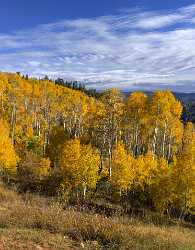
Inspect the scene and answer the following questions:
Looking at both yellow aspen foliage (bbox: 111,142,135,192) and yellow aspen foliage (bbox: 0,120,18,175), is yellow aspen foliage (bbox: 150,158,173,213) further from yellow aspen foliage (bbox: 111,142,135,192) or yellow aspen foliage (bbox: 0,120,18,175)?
yellow aspen foliage (bbox: 0,120,18,175)

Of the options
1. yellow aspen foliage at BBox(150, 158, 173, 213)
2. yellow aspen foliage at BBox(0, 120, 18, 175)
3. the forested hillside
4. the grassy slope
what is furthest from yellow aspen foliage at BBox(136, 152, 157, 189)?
the grassy slope

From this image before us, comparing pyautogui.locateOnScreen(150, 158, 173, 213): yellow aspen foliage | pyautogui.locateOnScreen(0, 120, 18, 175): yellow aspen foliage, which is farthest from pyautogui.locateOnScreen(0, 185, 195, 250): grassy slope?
pyautogui.locateOnScreen(0, 120, 18, 175): yellow aspen foliage

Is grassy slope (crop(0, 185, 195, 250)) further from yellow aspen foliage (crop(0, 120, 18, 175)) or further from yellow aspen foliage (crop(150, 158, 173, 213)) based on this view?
yellow aspen foliage (crop(0, 120, 18, 175))

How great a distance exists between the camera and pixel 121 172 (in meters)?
48.2

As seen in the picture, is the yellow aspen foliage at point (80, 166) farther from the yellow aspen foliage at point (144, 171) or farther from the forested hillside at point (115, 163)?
the yellow aspen foliage at point (144, 171)

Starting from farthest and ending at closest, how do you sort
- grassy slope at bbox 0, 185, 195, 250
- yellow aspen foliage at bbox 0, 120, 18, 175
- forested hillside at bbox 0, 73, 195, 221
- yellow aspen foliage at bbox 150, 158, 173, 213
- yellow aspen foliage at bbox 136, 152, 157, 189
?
yellow aspen foliage at bbox 0, 120, 18, 175, yellow aspen foliage at bbox 136, 152, 157, 189, forested hillside at bbox 0, 73, 195, 221, yellow aspen foliage at bbox 150, 158, 173, 213, grassy slope at bbox 0, 185, 195, 250

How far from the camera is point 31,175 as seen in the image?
2263 inches

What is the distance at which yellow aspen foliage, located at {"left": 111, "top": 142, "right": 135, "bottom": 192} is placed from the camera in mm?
47812

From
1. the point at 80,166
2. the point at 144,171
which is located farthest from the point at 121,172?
the point at 144,171

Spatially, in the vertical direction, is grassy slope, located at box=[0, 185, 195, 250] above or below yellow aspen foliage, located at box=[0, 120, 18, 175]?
above

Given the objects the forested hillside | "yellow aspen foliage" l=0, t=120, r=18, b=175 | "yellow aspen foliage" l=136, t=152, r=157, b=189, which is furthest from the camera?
"yellow aspen foliage" l=0, t=120, r=18, b=175

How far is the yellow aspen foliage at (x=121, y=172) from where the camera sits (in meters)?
47.8

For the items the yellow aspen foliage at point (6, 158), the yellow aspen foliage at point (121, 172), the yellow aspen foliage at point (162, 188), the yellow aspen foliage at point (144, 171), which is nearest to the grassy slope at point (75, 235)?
the yellow aspen foliage at point (162, 188)

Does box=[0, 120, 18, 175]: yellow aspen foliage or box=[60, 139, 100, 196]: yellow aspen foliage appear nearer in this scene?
box=[60, 139, 100, 196]: yellow aspen foliage
